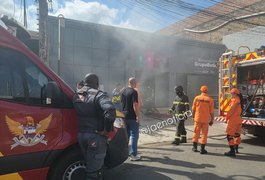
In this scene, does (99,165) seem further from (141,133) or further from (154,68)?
(154,68)

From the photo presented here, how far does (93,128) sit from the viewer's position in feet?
12.0

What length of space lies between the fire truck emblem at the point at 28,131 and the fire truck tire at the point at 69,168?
1.30ft

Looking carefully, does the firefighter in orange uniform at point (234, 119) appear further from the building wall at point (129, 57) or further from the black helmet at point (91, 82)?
the building wall at point (129, 57)

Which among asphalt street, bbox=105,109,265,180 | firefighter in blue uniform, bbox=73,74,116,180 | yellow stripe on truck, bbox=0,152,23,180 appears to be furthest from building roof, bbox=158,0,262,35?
yellow stripe on truck, bbox=0,152,23,180

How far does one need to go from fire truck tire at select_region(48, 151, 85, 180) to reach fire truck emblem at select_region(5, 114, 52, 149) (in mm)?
397

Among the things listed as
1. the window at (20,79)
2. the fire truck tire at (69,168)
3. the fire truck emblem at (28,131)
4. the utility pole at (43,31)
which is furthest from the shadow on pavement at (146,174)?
the utility pole at (43,31)

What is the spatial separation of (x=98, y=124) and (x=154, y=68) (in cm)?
1531

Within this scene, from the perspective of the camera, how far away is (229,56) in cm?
838

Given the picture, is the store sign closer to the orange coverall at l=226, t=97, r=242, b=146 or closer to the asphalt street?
the asphalt street

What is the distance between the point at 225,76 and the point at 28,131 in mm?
6290

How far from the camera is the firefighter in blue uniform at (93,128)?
3.62 m

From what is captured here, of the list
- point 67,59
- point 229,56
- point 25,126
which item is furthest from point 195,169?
point 67,59

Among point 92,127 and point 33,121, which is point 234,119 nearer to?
point 92,127

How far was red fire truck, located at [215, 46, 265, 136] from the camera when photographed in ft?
26.3
